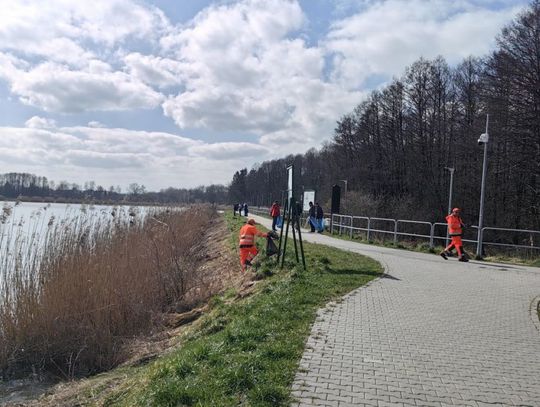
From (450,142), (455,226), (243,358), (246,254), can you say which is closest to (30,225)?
(246,254)

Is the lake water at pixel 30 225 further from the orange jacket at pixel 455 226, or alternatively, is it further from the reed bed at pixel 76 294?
the orange jacket at pixel 455 226

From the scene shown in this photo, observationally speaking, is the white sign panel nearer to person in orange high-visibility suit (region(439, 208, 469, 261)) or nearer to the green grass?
person in orange high-visibility suit (region(439, 208, 469, 261))

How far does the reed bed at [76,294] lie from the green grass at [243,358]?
6.97 feet

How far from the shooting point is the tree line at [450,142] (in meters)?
31.1

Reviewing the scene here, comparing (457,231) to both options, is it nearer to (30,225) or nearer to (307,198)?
(30,225)

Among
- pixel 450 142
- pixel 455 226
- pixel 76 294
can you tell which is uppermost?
pixel 450 142

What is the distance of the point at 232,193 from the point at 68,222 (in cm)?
10609

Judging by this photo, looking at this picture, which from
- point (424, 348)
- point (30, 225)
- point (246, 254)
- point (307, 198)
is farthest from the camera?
point (307, 198)

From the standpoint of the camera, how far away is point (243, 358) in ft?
17.5

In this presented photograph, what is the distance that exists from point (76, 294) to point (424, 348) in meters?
6.64

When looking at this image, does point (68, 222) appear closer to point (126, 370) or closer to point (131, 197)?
point (126, 370)

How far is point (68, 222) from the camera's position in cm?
1214

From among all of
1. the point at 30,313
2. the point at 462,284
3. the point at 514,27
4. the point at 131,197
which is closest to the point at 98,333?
the point at 30,313

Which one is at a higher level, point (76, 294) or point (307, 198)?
point (307, 198)
